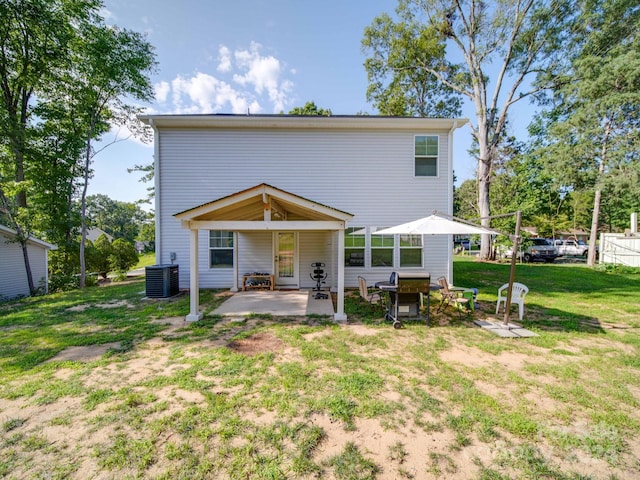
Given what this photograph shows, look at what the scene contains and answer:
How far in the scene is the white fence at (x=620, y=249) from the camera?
14697 mm

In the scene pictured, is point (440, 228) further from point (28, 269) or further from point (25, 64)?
point (25, 64)

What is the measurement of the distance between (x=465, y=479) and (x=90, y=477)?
3083 millimetres

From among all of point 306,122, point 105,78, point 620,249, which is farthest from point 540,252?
point 105,78

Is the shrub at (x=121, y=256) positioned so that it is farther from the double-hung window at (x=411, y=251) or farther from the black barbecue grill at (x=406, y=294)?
the black barbecue grill at (x=406, y=294)

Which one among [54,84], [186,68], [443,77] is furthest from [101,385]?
[443,77]

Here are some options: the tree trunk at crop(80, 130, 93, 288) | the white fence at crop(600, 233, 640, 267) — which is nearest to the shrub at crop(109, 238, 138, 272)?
the tree trunk at crop(80, 130, 93, 288)

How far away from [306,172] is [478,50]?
16.4m

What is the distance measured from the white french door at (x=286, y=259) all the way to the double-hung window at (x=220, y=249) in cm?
171

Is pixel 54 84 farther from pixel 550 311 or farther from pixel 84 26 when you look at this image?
pixel 550 311

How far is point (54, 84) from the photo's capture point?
11031mm

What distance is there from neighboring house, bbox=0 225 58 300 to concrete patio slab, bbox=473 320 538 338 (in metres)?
16.8

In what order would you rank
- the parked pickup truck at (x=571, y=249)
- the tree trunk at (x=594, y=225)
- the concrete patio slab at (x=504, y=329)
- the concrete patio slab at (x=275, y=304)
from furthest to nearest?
the parked pickup truck at (x=571, y=249) < the tree trunk at (x=594, y=225) < the concrete patio slab at (x=275, y=304) < the concrete patio slab at (x=504, y=329)

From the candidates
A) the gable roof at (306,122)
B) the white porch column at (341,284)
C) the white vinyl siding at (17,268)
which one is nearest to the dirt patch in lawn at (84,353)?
the white porch column at (341,284)

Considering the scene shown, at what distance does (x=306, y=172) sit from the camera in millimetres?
9156
